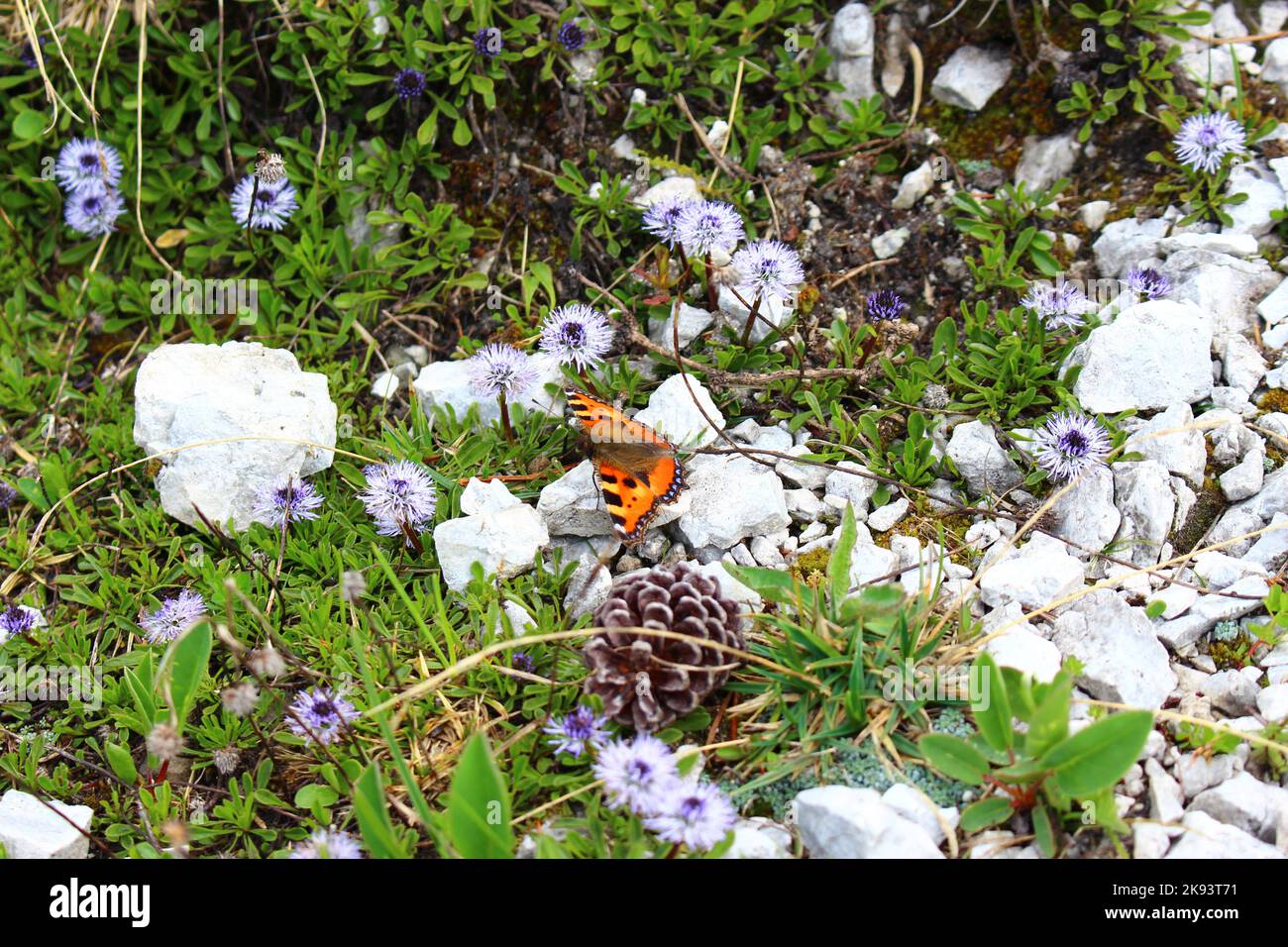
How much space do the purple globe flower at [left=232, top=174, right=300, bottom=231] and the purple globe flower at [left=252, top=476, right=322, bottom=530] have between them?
4.40ft

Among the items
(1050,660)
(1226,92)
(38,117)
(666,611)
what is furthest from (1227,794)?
(38,117)

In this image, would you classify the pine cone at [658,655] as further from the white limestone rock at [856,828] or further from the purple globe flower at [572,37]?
the purple globe flower at [572,37]

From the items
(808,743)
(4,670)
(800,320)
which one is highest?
(800,320)

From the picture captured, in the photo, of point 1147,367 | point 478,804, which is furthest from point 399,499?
Result: point 1147,367

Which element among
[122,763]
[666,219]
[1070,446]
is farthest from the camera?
[666,219]

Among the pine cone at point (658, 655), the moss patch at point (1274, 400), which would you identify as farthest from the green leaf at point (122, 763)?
the moss patch at point (1274, 400)

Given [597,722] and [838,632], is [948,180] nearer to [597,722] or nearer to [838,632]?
[838,632]

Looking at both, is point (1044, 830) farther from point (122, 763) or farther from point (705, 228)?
point (122, 763)

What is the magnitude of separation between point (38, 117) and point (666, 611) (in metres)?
3.82

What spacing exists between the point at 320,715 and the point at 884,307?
2.40m

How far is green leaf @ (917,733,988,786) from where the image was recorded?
271 cm

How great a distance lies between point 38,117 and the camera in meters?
4.86

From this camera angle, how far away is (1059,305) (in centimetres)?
390

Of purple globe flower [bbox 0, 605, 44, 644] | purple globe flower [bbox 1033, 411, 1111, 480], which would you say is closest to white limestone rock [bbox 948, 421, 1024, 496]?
purple globe flower [bbox 1033, 411, 1111, 480]
